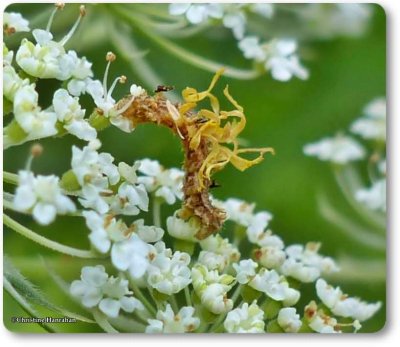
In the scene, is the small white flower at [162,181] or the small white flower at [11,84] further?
the small white flower at [162,181]

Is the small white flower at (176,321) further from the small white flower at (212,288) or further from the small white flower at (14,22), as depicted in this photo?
the small white flower at (14,22)

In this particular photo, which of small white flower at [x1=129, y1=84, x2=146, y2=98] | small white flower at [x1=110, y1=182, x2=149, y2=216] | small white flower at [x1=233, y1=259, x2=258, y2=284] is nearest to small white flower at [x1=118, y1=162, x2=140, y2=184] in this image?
small white flower at [x1=110, y1=182, x2=149, y2=216]

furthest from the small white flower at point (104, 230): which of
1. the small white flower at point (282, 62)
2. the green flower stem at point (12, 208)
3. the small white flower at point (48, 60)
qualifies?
the small white flower at point (282, 62)

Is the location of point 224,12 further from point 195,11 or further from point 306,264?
point 306,264

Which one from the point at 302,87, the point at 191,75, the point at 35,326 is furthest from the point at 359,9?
the point at 35,326

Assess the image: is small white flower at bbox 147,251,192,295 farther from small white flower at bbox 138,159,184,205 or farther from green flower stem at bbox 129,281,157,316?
small white flower at bbox 138,159,184,205

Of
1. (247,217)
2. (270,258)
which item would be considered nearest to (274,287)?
(270,258)

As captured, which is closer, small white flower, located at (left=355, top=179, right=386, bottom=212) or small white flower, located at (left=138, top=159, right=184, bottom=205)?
small white flower, located at (left=138, top=159, right=184, bottom=205)
